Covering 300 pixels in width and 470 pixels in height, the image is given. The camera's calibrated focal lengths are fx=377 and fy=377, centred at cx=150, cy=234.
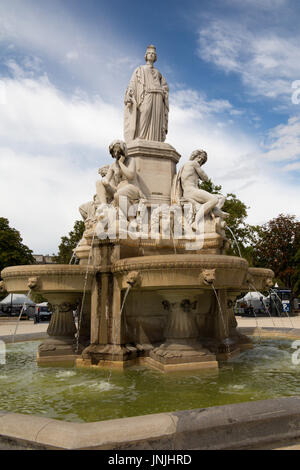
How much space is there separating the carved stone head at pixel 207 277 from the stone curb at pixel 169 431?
2.96m

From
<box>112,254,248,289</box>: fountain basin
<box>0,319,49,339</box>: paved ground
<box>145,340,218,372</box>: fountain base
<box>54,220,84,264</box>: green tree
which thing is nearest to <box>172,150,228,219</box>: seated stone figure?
<box>112,254,248,289</box>: fountain basin

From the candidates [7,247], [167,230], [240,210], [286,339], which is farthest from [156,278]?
[7,247]

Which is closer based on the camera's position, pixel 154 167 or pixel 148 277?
pixel 148 277

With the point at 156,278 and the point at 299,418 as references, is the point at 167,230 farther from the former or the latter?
the point at 299,418

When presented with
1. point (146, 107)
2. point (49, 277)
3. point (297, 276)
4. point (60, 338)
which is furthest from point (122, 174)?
point (297, 276)

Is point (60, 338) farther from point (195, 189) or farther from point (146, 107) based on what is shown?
point (146, 107)

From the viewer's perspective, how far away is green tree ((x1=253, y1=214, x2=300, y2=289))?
3512 cm

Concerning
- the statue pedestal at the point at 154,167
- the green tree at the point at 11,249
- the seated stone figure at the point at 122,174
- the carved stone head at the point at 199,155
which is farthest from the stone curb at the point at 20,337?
the green tree at the point at 11,249

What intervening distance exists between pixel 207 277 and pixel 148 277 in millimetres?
1060

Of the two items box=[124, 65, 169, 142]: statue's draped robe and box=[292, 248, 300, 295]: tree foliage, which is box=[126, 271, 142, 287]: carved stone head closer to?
box=[124, 65, 169, 142]: statue's draped robe

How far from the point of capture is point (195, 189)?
9664 mm

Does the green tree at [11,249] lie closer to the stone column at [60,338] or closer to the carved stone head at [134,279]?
the stone column at [60,338]
